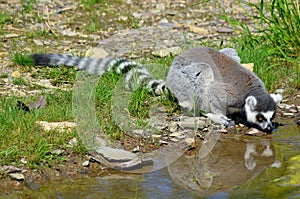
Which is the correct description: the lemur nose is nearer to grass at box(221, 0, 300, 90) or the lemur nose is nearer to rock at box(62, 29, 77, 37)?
grass at box(221, 0, 300, 90)

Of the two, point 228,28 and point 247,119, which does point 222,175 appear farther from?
point 228,28

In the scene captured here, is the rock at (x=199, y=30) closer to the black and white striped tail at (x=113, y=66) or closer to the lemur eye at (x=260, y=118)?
the black and white striped tail at (x=113, y=66)

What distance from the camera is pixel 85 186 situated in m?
4.05

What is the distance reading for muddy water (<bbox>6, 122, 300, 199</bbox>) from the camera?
3879 millimetres

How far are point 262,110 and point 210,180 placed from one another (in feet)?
4.40

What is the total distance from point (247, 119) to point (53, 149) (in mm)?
1831

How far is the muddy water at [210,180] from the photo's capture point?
3.88m

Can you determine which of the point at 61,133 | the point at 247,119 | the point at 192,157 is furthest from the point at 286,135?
the point at 61,133

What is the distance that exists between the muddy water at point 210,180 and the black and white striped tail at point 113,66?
1.13 m

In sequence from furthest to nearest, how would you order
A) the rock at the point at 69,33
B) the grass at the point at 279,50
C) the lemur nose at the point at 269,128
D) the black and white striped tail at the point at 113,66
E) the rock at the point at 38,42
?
1. the rock at the point at 69,33
2. the rock at the point at 38,42
3. the grass at the point at 279,50
4. the black and white striped tail at the point at 113,66
5. the lemur nose at the point at 269,128

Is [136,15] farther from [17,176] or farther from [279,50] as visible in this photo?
[17,176]

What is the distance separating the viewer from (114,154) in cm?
448

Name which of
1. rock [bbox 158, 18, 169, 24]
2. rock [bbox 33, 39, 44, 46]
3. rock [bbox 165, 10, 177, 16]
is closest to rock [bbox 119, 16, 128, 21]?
rock [bbox 158, 18, 169, 24]

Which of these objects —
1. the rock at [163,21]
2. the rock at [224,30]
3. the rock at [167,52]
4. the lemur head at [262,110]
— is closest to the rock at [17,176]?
the lemur head at [262,110]
